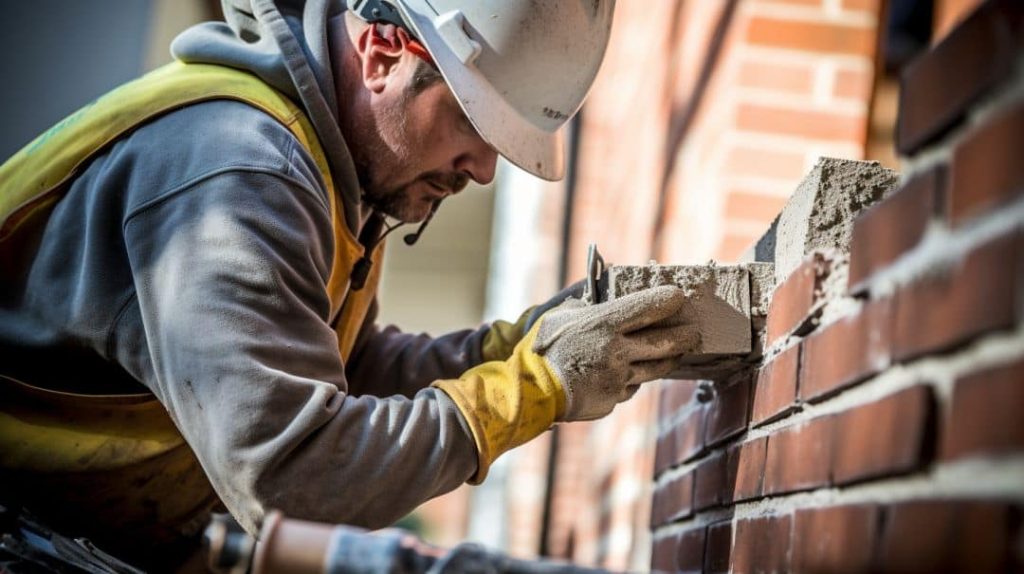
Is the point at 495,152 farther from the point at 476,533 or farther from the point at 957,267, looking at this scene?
the point at 476,533

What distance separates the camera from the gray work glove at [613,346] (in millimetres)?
1834

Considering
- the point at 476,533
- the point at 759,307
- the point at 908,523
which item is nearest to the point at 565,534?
the point at 476,533

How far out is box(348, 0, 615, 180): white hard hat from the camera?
2.21 metres

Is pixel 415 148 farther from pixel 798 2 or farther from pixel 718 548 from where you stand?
pixel 798 2

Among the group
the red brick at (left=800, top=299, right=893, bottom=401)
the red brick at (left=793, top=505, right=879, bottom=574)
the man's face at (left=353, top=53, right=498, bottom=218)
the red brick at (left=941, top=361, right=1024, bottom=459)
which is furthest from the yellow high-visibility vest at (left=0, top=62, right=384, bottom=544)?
the red brick at (left=941, top=361, right=1024, bottom=459)

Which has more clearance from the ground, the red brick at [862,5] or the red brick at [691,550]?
the red brick at [862,5]

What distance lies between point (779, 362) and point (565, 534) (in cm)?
490

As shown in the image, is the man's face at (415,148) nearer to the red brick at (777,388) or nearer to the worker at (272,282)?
the worker at (272,282)

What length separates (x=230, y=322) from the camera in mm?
1731

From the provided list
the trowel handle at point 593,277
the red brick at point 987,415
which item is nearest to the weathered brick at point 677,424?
the trowel handle at point 593,277

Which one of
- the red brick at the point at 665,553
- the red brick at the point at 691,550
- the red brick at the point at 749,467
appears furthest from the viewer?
the red brick at the point at 665,553

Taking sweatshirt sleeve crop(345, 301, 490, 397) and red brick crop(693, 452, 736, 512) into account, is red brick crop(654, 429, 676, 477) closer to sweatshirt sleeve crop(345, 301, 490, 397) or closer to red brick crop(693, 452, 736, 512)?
red brick crop(693, 452, 736, 512)

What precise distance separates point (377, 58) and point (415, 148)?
0.20 metres

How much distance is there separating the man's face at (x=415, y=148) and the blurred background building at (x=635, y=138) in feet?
2.58
